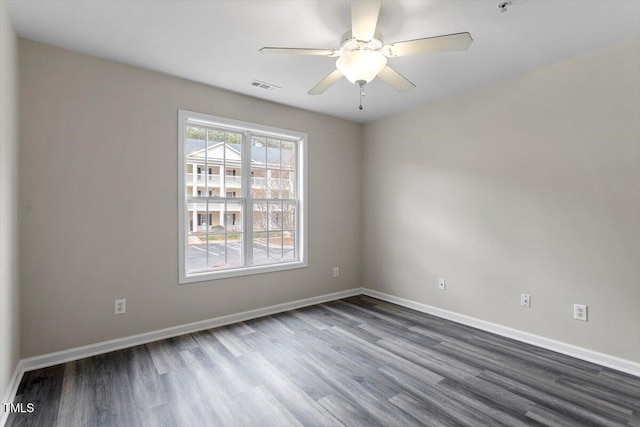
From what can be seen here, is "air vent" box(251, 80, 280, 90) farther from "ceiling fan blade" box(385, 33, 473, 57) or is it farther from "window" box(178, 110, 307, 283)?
"ceiling fan blade" box(385, 33, 473, 57)

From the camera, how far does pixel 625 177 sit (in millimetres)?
2451

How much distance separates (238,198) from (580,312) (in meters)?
3.43

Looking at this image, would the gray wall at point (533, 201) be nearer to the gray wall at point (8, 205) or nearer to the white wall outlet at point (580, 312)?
the white wall outlet at point (580, 312)

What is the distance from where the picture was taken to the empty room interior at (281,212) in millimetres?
2041

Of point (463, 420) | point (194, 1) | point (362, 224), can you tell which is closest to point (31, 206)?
point (194, 1)

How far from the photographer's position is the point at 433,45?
193 centimetres

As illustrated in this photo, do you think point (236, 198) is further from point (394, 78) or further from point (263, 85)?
point (394, 78)

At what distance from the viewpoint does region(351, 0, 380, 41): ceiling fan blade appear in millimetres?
1685

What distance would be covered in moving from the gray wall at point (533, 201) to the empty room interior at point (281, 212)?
17mm

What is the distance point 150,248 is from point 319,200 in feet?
6.95

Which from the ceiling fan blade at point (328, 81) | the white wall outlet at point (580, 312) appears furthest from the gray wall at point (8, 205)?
the white wall outlet at point (580, 312)

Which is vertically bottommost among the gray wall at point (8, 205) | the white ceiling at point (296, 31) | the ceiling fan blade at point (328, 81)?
the gray wall at point (8, 205)

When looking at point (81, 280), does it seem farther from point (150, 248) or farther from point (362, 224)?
point (362, 224)

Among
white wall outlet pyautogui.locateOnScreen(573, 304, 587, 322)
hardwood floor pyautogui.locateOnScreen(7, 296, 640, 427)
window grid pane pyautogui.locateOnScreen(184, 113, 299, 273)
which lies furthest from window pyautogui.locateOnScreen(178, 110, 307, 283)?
white wall outlet pyautogui.locateOnScreen(573, 304, 587, 322)
